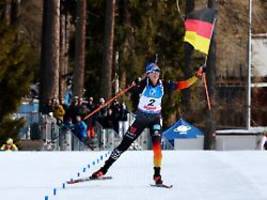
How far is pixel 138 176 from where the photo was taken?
38.2 ft

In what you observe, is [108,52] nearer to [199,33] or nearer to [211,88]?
[211,88]

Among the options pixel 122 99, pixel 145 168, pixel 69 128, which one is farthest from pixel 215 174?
pixel 122 99

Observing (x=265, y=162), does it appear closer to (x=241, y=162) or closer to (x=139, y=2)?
(x=241, y=162)

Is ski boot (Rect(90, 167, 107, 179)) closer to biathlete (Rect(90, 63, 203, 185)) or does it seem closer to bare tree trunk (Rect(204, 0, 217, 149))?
biathlete (Rect(90, 63, 203, 185))

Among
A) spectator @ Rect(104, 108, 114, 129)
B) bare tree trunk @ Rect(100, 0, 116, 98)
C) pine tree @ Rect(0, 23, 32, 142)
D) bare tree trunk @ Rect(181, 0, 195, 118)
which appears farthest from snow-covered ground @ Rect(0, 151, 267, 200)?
bare tree trunk @ Rect(181, 0, 195, 118)

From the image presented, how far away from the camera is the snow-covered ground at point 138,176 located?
9.53 m

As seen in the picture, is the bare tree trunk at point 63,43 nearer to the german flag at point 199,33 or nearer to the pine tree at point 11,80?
the pine tree at point 11,80

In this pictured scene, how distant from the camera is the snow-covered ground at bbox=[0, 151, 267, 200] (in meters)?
9.53

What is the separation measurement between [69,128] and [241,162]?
6.75 metres

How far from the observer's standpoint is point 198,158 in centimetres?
1516

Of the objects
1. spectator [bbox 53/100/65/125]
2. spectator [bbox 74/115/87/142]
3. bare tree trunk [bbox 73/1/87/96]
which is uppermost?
bare tree trunk [bbox 73/1/87/96]

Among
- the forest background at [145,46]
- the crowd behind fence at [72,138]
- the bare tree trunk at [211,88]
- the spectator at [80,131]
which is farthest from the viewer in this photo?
the forest background at [145,46]

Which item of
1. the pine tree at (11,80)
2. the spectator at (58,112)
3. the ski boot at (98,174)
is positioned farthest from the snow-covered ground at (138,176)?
the pine tree at (11,80)

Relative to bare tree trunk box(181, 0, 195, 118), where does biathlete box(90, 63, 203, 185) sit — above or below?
below
